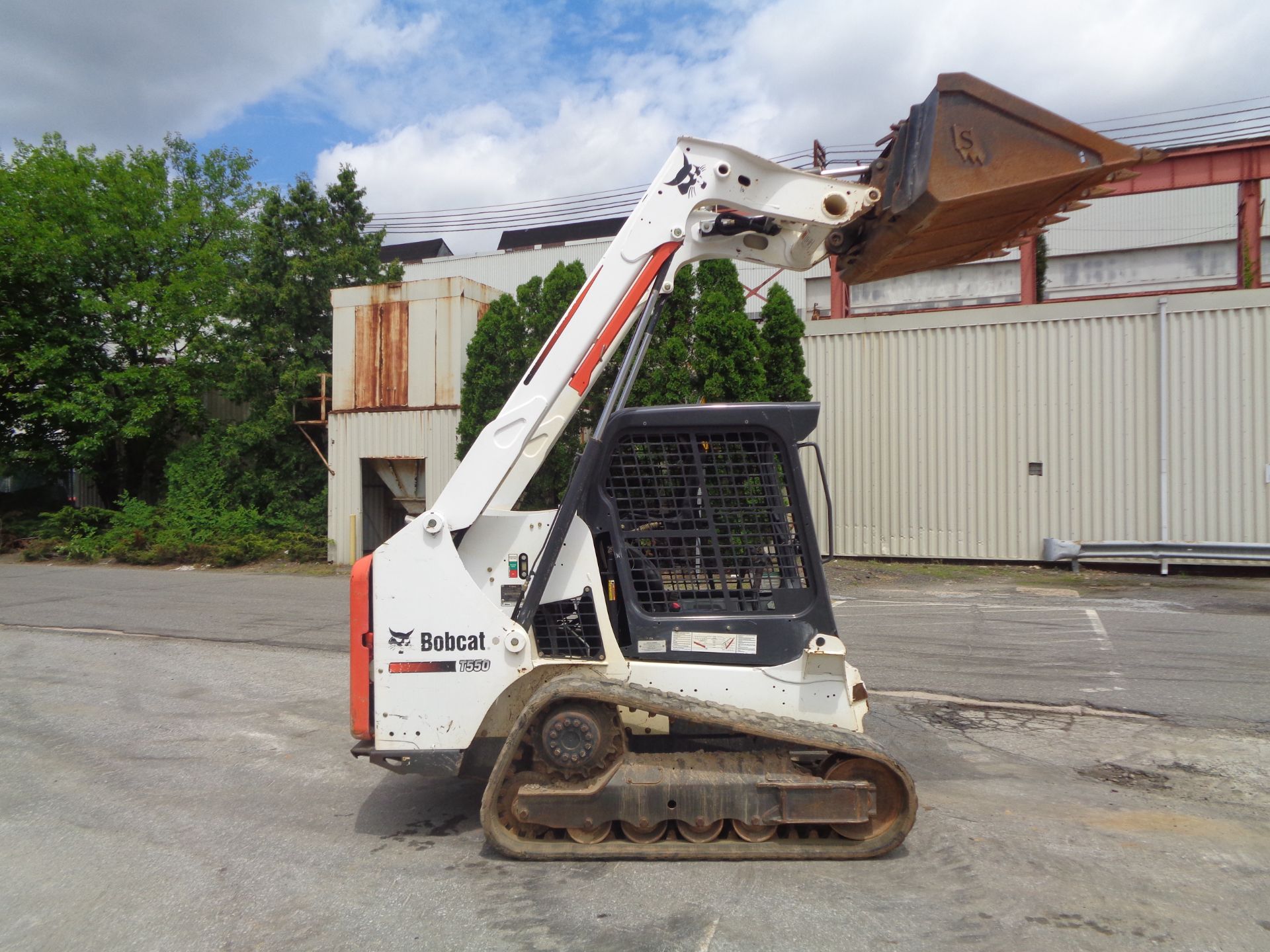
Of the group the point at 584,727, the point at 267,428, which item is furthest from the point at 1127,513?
the point at 267,428

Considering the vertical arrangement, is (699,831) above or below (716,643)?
below

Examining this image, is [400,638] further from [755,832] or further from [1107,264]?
[1107,264]

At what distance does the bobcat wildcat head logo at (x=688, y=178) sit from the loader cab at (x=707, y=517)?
1168 millimetres

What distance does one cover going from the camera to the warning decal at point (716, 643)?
4230 mm

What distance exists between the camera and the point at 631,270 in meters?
4.48

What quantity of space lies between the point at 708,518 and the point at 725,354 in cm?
1112

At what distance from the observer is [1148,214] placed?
31406 millimetres

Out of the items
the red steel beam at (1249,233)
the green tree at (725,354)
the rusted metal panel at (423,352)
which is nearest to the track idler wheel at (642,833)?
the green tree at (725,354)

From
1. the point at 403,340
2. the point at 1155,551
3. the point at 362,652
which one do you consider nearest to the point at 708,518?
the point at 362,652

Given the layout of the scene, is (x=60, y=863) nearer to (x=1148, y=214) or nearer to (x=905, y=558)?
(x=905, y=558)

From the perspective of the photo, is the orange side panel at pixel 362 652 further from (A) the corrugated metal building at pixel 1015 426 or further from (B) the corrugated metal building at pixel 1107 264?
(B) the corrugated metal building at pixel 1107 264

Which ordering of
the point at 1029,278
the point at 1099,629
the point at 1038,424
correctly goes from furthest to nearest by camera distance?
1. the point at 1029,278
2. the point at 1038,424
3. the point at 1099,629

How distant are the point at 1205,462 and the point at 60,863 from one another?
16.8 m

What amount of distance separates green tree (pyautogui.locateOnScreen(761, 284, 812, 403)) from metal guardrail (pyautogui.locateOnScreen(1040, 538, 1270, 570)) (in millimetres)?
5232
